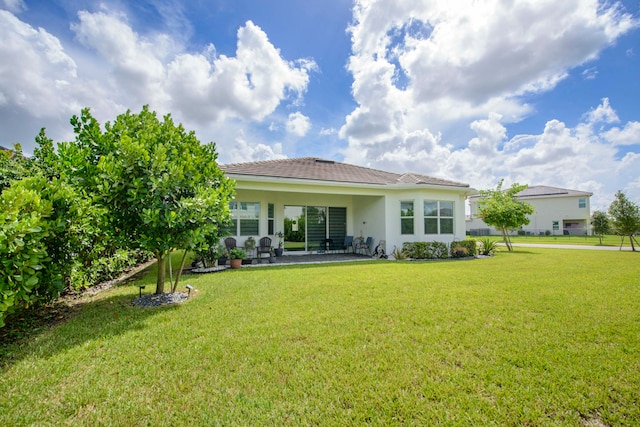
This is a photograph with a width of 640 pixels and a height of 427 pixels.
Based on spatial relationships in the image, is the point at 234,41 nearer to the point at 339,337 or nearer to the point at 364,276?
the point at 364,276

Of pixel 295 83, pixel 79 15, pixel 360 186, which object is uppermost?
pixel 295 83

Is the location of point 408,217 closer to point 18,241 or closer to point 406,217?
point 406,217

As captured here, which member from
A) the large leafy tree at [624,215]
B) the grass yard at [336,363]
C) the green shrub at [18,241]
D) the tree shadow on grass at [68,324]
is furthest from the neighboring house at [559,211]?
the green shrub at [18,241]

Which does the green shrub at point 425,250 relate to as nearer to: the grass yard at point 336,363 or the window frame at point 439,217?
the window frame at point 439,217

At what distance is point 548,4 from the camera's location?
9.14m

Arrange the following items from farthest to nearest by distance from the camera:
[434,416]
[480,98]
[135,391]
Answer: [480,98] → [135,391] → [434,416]

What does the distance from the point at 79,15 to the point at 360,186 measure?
452 inches

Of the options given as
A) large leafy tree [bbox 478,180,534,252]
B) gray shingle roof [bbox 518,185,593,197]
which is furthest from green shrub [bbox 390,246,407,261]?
gray shingle roof [bbox 518,185,593,197]

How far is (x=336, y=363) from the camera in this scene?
320 centimetres

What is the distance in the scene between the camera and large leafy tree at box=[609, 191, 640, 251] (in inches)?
676

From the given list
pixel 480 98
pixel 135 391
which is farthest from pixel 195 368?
pixel 480 98

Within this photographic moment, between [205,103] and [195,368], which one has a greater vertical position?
[205,103]

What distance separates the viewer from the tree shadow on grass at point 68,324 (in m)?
3.69

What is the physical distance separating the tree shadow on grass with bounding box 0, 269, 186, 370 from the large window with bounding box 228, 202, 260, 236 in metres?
6.63
